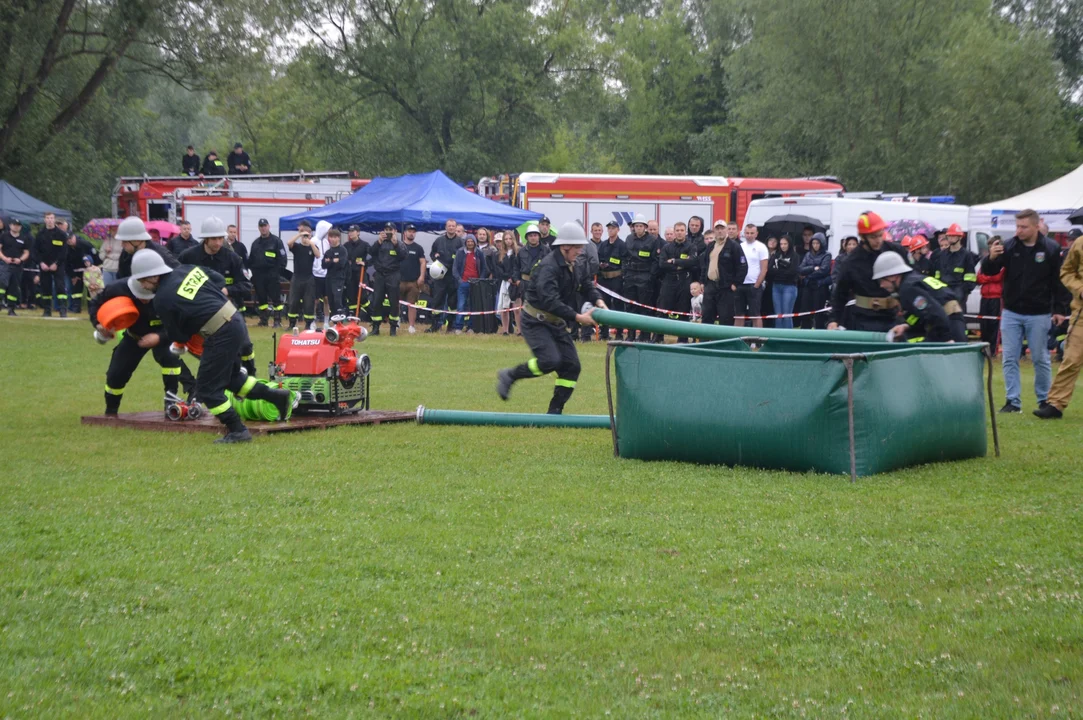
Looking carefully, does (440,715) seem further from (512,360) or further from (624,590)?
(512,360)

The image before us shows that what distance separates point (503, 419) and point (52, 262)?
Result: 701 inches

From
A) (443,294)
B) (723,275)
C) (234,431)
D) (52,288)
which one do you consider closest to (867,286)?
(234,431)

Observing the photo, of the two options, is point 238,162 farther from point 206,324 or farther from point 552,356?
point 206,324

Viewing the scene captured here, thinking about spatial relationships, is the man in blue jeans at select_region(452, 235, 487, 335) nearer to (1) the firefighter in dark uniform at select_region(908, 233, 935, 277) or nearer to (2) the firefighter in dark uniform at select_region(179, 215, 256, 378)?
(2) the firefighter in dark uniform at select_region(179, 215, 256, 378)

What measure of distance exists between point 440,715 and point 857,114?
40809 mm

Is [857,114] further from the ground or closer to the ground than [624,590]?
further from the ground

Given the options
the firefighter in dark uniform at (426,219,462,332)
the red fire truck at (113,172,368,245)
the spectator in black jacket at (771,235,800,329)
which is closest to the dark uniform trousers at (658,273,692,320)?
the spectator in black jacket at (771,235,800,329)

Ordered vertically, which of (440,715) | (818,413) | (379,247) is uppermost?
(379,247)

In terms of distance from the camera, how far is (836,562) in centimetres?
645

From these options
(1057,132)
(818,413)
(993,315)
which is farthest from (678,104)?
(818,413)

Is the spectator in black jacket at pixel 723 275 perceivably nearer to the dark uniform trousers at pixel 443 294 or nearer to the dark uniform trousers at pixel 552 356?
the dark uniform trousers at pixel 443 294

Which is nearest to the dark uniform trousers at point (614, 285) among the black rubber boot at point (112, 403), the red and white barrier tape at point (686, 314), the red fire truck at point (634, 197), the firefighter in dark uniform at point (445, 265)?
the red and white barrier tape at point (686, 314)

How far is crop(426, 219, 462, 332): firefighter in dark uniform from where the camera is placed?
24.3 meters

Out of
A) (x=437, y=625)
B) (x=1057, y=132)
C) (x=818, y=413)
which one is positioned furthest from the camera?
(x=1057, y=132)
